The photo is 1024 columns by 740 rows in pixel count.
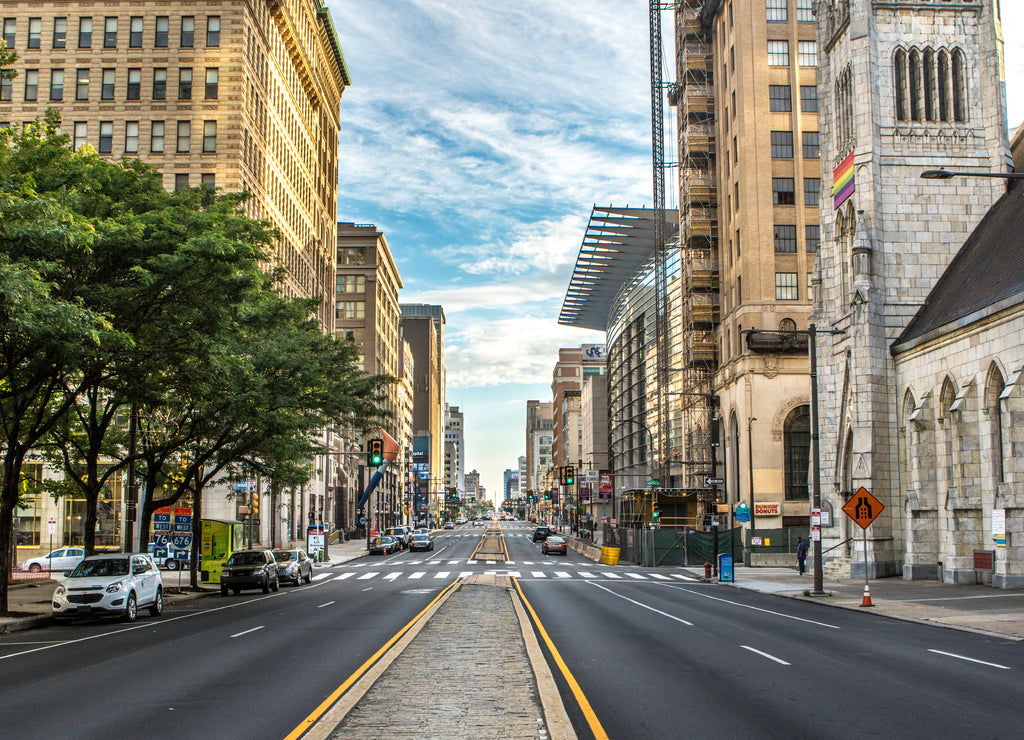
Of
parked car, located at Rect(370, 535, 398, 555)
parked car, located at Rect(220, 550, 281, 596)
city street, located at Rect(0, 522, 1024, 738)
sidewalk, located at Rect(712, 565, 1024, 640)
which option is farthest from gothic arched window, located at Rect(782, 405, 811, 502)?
parked car, located at Rect(220, 550, 281, 596)

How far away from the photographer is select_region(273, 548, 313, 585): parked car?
40.7 meters

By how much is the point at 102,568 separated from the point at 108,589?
1357 mm

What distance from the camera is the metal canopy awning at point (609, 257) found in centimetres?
9075

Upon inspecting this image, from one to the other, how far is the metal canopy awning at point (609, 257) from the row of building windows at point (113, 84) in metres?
39.0

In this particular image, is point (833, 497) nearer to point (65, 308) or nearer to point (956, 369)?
point (956, 369)

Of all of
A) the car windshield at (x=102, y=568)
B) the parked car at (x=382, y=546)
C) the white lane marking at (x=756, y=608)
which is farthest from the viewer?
the parked car at (x=382, y=546)

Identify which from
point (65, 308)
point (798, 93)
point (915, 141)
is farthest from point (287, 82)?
point (65, 308)

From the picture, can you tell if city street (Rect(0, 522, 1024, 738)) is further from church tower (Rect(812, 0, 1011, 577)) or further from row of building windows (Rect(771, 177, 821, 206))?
row of building windows (Rect(771, 177, 821, 206))

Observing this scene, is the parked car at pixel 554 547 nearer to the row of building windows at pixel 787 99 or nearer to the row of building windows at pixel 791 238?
the row of building windows at pixel 791 238

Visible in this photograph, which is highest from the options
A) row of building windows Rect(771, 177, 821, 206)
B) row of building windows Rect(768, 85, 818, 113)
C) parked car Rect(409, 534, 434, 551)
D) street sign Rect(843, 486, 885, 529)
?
row of building windows Rect(768, 85, 818, 113)

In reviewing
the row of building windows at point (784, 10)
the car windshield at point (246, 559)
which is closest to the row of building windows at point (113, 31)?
the car windshield at point (246, 559)

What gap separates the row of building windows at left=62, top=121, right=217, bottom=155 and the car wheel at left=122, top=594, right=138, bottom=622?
40.9 metres

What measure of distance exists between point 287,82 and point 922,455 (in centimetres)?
5640

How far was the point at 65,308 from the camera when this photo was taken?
18234 millimetres
